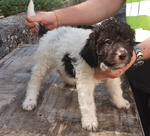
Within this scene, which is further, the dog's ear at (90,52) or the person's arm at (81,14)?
the person's arm at (81,14)

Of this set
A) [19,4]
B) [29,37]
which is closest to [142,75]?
[29,37]

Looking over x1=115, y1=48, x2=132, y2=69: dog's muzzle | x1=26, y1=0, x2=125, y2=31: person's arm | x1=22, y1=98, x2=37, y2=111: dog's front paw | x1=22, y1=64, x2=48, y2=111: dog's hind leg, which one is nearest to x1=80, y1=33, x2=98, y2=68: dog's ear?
x1=115, y1=48, x2=132, y2=69: dog's muzzle

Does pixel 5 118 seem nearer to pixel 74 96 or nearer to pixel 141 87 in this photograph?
pixel 74 96

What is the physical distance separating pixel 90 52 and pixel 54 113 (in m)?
0.64

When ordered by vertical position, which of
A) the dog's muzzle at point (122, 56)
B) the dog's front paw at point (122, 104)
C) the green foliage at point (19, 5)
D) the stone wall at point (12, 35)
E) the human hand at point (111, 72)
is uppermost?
the dog's muzzle at point (122, 56)

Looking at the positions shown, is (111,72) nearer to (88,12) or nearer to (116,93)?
(116,93)

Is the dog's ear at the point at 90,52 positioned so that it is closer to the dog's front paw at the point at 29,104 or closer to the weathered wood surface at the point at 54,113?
the weathered wood surface at the point at 54,113

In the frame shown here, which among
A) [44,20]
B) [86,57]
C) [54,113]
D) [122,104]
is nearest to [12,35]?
[44,20]

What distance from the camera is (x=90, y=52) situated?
8.40 ft

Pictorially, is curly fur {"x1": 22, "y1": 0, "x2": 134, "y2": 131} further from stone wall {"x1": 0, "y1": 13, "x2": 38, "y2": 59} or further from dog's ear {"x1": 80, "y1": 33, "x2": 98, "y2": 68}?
stone wall {"x1": 0, "y1": 13, "x2": 38, "y2": 59}

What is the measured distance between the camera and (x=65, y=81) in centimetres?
353

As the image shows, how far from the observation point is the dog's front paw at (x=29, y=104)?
118 inches

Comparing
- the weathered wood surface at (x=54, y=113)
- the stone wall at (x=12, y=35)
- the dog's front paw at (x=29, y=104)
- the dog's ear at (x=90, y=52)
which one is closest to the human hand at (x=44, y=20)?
the weathered wood surface at (x=54, y=113)

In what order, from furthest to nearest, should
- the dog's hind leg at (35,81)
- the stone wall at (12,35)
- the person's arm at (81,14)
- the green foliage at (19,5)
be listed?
the green foliage at (19,5) → the stone wall at (12,35) → the person's arm at (81,14) → the dog's hind leg at (35,81)
